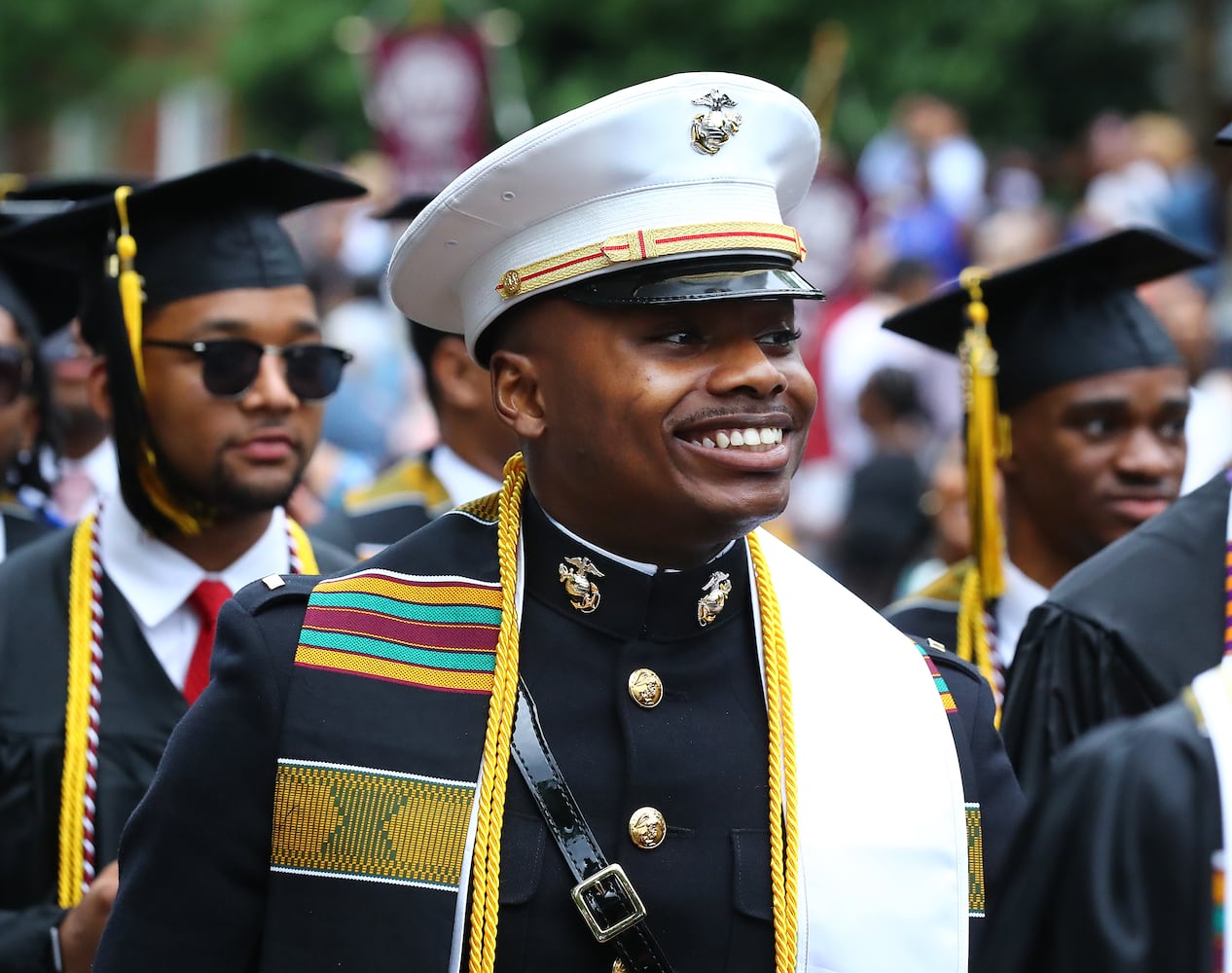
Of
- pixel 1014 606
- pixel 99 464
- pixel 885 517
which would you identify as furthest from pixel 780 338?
pixel 885 517

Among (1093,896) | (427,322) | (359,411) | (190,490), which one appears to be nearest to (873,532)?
(359,411)

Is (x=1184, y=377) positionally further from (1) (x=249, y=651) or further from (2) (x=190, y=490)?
(1) (x=249, y=651)

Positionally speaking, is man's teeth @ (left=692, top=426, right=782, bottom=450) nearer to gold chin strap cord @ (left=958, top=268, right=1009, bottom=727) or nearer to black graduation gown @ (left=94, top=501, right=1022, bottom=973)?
black graduation gown @ (left=94, top=501, right=1022, bottom=973)

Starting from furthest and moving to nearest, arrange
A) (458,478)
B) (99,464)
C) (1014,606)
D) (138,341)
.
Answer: (99,464), (458,478), (1014,606), (138,341)

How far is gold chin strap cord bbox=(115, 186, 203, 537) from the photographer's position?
4.20 meters

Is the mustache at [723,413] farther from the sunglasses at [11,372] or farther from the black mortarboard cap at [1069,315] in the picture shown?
the sunglasses at [11,372]

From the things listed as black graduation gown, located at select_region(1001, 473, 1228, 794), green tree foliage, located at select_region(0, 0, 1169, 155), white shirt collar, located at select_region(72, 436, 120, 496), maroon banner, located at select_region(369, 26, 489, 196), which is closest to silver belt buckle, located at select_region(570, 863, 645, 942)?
black graduation gown, located at select_region(1001, 473, 1228, 794)

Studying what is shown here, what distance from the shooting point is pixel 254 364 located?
4316 mm

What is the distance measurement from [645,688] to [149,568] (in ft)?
5.22

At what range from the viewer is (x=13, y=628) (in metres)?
3.97

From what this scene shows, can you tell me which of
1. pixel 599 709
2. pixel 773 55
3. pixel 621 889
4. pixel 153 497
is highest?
pixel 773 55

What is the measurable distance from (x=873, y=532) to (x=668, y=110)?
6.35 m

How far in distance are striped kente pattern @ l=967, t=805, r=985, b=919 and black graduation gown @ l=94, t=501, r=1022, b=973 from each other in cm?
3

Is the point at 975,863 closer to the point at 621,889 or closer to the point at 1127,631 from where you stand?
the point at 621,889
